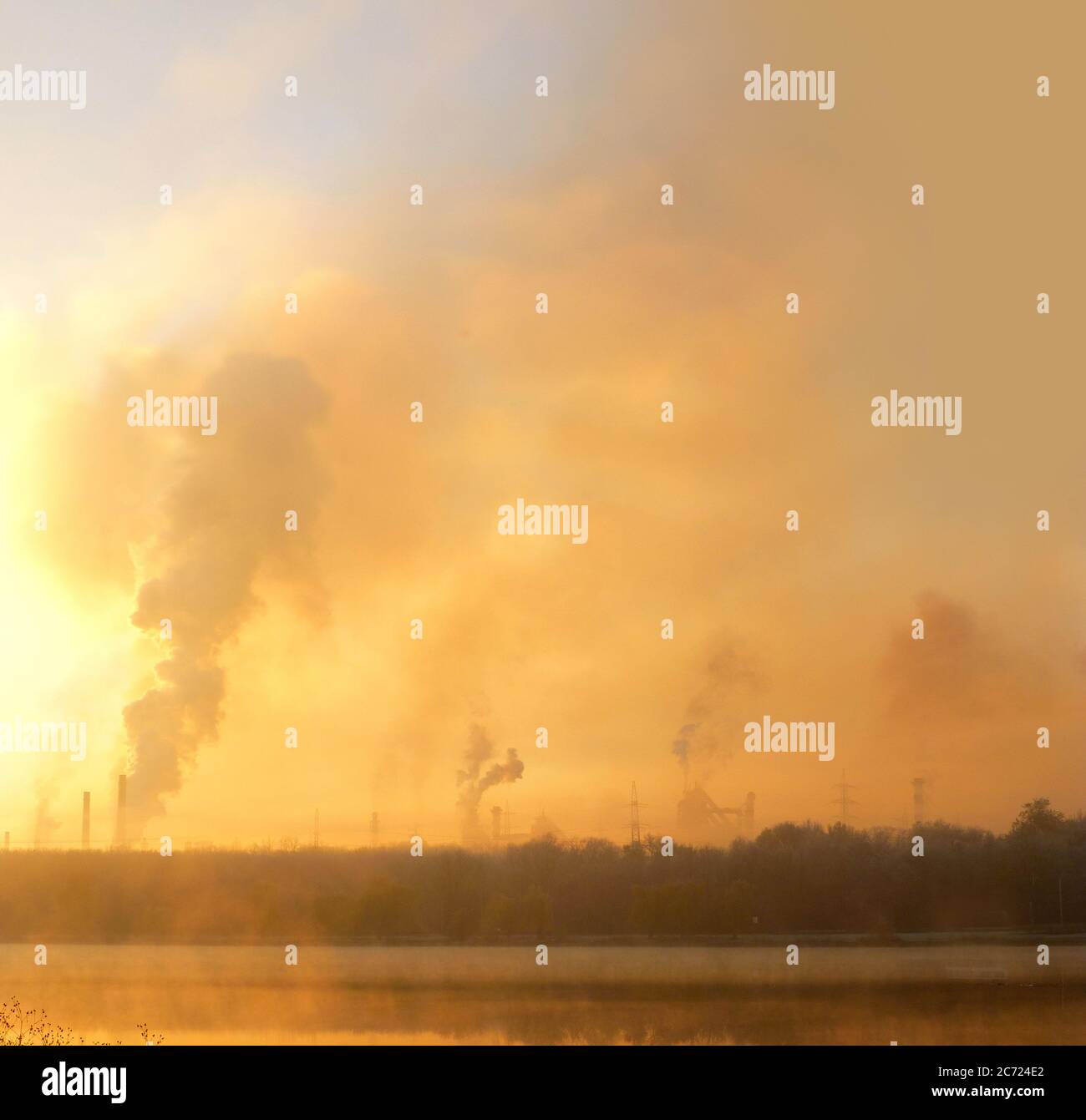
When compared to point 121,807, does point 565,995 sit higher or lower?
lower

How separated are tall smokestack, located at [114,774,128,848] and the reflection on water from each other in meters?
4.43

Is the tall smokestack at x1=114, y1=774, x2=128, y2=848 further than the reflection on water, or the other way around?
the tall smokestack at x1=114, y1=774, x2=128, y2=848

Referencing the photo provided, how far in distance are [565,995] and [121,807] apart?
20.3m

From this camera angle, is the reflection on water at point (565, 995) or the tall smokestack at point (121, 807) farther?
the tall smokestack at point (121, 807)

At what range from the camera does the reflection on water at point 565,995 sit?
98.4 ft

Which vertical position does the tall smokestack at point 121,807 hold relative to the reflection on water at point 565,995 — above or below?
above

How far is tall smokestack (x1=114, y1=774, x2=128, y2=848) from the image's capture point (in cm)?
4355

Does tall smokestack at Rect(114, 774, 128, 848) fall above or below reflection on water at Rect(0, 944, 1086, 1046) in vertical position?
above

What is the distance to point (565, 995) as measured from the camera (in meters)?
35.8

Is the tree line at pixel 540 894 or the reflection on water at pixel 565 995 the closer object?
the reflection on water at pixel 565 995

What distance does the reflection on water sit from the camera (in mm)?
29984

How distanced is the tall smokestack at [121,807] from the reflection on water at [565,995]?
4430mm

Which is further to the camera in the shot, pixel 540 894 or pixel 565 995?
pixel 540 894
